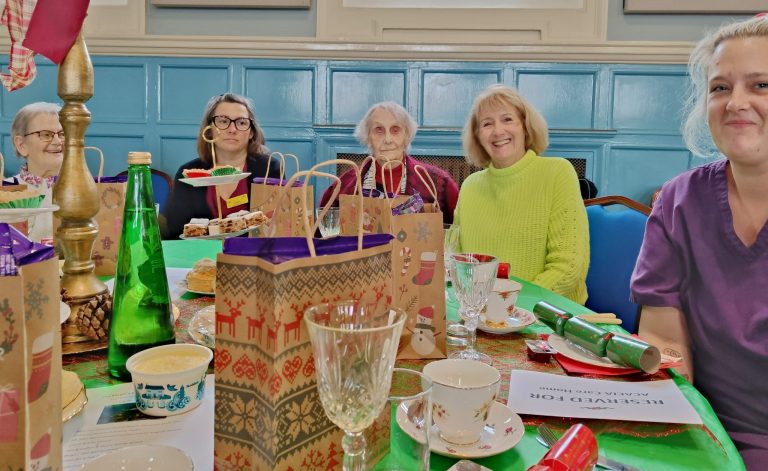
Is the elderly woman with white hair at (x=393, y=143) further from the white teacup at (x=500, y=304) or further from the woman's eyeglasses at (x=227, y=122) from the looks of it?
the white teacup at (x=500, y=304)

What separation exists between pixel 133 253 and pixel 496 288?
0.63 m

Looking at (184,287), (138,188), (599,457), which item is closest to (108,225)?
(184,287)

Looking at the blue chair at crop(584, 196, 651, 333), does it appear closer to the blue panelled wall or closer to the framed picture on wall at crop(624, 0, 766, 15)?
the blue panelled wall

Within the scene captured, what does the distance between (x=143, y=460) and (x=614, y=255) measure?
5.25 ft

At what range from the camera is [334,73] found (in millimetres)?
3965

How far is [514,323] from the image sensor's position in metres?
1.01

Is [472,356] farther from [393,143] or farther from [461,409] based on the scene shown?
[393,143]

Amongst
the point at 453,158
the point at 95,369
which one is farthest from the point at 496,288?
the point at 453,158

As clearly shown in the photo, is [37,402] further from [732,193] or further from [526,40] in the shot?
[526,40]

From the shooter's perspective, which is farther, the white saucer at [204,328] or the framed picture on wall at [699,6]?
the framed picture on wall at [699,6]

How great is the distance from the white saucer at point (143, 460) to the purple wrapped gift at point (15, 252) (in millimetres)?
218

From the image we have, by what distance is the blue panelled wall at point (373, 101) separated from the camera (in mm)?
3838

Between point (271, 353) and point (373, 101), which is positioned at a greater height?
point (373, 101)

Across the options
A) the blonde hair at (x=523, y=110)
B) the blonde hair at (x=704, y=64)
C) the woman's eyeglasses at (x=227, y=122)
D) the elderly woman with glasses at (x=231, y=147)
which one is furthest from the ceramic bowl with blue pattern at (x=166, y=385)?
the woman's eyeglasses at (x=227, y=122)
